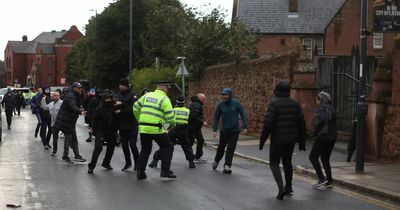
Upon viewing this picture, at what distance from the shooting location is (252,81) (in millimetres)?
23797

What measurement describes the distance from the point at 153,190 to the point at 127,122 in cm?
286

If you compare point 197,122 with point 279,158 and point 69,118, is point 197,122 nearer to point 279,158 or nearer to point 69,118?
point 69,118

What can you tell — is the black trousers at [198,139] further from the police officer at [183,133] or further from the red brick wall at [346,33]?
the red brick wall at [346,33]

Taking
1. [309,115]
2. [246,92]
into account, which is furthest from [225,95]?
[246,92]

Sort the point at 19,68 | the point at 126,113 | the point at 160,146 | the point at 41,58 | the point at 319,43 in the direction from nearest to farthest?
the point at 160,146
the point at 126,113
the point at 319,43
the point at 41,58
the point at 19,68

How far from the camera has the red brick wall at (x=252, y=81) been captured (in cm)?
2131

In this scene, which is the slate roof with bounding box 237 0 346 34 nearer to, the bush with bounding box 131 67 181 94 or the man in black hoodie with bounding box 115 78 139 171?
the bush with bounding box 131 67 181 94

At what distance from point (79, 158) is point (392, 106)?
7267 millimetres

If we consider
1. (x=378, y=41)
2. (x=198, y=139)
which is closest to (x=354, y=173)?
(x=198, y=139)

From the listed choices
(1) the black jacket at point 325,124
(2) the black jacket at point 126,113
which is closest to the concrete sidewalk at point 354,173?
(1) the black jacket at point 325,124

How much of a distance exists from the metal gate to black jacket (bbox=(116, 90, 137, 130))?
8.09 meters

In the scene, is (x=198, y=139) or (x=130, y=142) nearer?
(x=130, y=142)

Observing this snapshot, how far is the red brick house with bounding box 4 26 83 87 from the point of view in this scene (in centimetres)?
13338

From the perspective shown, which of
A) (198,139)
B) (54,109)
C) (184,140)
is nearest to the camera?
(184,140)
